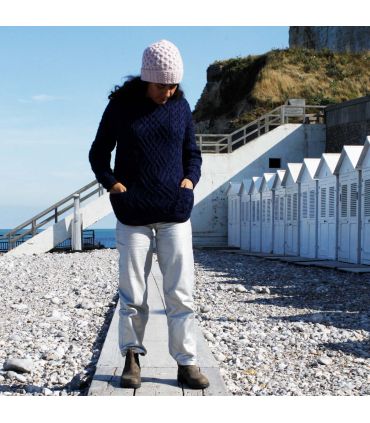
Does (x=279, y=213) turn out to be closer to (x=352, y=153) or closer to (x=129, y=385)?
(x=352, y=153)

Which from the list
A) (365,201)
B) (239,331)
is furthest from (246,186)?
(239,331)

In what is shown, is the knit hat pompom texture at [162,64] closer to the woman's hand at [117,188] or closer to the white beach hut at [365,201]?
the woman's hand at [117,188]

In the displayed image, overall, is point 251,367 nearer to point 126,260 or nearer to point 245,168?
point 126,260

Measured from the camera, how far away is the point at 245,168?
110 feet

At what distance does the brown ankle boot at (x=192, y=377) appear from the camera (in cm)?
444

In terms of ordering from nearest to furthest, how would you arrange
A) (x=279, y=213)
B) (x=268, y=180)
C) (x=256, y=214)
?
(x=279, y=213) → (x=268, y=180) → (x=256, y=214)

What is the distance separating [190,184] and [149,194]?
254mm

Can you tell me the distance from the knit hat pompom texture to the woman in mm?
12

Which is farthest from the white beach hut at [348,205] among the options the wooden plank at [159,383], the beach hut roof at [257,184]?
the wooden plank at [159,383]

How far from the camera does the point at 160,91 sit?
14.5 feet

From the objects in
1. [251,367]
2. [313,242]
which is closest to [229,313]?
[251,367]

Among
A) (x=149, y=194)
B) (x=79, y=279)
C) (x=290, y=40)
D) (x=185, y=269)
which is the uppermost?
(x=290, y=40)

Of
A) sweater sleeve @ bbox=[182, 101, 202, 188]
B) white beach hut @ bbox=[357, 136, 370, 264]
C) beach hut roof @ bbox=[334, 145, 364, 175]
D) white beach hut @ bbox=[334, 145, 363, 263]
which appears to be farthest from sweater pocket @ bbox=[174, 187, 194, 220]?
beach hut roof @ bbox=[334, 145, 364, 175]

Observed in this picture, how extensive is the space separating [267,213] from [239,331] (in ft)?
A: 61.5
